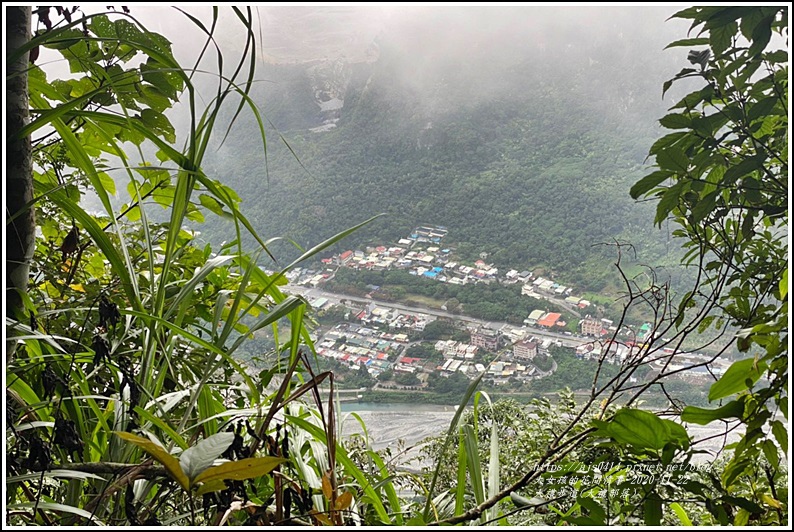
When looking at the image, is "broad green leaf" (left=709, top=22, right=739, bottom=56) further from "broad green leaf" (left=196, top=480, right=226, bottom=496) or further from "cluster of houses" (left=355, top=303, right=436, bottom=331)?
"cluster of houses" (left=355, top=303, right=436, bottom=331)

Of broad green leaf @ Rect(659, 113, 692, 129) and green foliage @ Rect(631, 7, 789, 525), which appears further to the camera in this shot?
broad green leaf @ Rect(659, 113, 692, 129)

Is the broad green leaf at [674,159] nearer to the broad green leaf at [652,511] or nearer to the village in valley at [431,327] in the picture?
the broad green leaf at [652,511]

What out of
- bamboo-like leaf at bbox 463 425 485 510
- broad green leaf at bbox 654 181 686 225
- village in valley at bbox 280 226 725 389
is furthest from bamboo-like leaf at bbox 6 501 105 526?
village in valley at bbox 280 226 725 389

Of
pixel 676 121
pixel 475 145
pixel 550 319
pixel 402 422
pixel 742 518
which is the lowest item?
pixel 402 422

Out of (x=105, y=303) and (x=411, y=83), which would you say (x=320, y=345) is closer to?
(x=105, y=303)

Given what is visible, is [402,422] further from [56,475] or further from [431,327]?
[56,475]

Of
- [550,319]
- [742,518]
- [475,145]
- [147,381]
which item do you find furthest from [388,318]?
[742,518]
